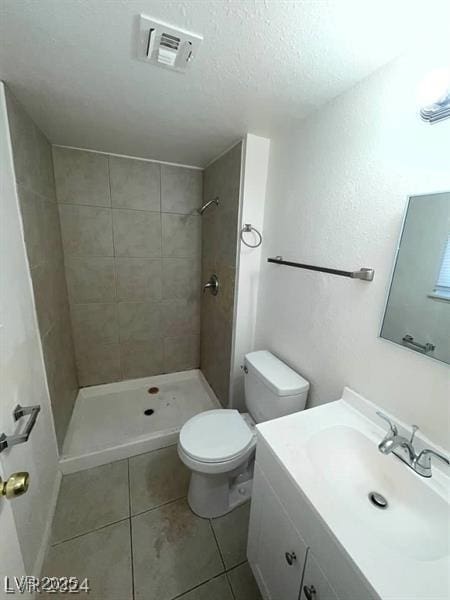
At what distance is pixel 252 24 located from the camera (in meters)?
0.73

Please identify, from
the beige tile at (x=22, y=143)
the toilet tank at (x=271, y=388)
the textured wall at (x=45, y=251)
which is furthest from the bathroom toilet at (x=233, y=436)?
the beige tile at (x=22, y=143)

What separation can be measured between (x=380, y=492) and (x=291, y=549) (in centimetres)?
35

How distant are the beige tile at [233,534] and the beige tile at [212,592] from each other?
0.07 metres

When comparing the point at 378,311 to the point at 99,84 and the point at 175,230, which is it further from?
Answer: the point at 175,230

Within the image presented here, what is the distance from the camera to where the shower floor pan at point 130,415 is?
1.67 meters

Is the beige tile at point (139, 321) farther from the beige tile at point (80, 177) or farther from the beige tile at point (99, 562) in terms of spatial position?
the beige tile at point (99, 562)

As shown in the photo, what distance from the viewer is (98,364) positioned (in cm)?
224

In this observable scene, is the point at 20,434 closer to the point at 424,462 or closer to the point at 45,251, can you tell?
the point at 45,251

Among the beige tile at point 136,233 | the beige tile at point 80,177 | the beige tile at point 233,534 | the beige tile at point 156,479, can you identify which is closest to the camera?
the beige tile at point 233,534

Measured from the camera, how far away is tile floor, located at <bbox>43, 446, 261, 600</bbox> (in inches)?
42.6

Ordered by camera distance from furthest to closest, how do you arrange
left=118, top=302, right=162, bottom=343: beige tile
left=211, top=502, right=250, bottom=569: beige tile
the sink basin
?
left=118, top=302, right=162, bottom=343: beige tile, left=211, top=502, right=250, bottom=569: beige tile, the sink basin

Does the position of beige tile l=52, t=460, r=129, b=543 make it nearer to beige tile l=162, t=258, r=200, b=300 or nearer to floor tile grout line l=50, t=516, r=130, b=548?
floor tile grout line l=50, t=516, r=130, b=548

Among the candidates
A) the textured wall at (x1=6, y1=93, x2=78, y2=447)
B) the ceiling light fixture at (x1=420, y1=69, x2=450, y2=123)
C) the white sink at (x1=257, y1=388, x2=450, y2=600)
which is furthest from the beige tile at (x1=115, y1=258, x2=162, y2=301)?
the ceiling light fixture at (x1=420, y1=69, x2=450, y2=123)

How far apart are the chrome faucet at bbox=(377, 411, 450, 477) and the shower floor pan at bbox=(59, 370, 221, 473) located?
1.46m
